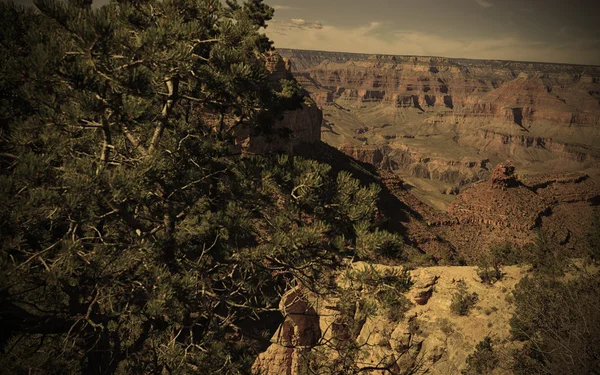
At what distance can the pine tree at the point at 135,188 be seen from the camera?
4.66 metres

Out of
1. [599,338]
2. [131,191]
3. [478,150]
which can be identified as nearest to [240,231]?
[131,191]

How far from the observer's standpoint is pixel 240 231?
22.5 feet

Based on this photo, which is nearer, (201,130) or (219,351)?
(219,351)

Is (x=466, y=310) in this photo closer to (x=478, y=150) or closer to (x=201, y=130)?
(x=201, y=130)

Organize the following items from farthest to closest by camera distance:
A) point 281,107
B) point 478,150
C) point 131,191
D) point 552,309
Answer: point 478,150
point 552,309
point 281,107
point 131,191

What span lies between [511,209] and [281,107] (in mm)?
51495

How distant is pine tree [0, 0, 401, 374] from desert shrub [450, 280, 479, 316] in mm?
11927

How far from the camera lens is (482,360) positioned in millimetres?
12844

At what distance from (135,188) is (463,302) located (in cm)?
1688

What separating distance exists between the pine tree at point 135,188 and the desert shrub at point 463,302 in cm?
1193

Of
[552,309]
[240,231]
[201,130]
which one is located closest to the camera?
[240,231]

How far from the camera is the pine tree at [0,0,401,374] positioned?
4656 millimetres

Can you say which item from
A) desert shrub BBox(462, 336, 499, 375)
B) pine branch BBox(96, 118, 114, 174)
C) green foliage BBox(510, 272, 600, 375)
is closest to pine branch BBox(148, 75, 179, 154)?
pine branch BBox(96, 118, 114, 174)

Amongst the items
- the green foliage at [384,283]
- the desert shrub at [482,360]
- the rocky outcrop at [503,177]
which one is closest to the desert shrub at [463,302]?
the desert shrub at [482,360]
